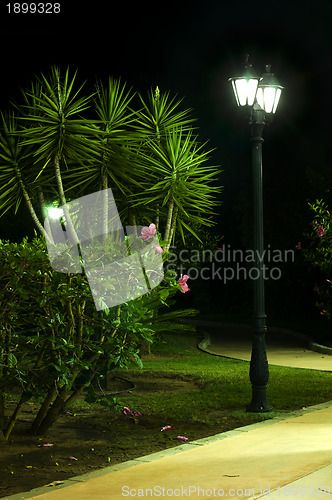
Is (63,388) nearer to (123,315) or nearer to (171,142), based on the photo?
(123,315)

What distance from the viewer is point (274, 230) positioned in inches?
1069

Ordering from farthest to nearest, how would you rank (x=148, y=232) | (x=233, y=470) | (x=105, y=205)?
1. (x=105, y=205)
2. (x=148, y=232)
3. (x=233, y=470)

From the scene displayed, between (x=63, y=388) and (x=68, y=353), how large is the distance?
2.14 ft

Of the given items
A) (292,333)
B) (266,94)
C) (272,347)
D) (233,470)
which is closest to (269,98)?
(266,94)

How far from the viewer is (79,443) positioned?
26.1ft

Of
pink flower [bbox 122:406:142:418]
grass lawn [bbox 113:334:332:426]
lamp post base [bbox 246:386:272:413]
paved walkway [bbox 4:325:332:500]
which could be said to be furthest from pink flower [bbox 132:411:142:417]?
paved walkway [bbox 4:325:332:500]

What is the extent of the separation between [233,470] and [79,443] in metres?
1.94

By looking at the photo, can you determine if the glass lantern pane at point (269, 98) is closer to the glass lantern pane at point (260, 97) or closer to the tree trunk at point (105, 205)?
the glass lantern pane at point (260, 97)

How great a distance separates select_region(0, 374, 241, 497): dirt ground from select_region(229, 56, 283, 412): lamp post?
63 cm

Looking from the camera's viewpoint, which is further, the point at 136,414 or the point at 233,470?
the point at 136,414

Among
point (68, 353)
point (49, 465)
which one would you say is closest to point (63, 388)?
point (68, 353)

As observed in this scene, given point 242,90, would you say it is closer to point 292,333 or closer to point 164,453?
point 164,453

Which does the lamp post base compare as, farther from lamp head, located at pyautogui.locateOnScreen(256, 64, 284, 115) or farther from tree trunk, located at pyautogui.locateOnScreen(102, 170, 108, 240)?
lamp head, located at pyautogui.locateOnScreen(256, 64, 284, 115)

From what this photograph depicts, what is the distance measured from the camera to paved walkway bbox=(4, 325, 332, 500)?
5961 mm
